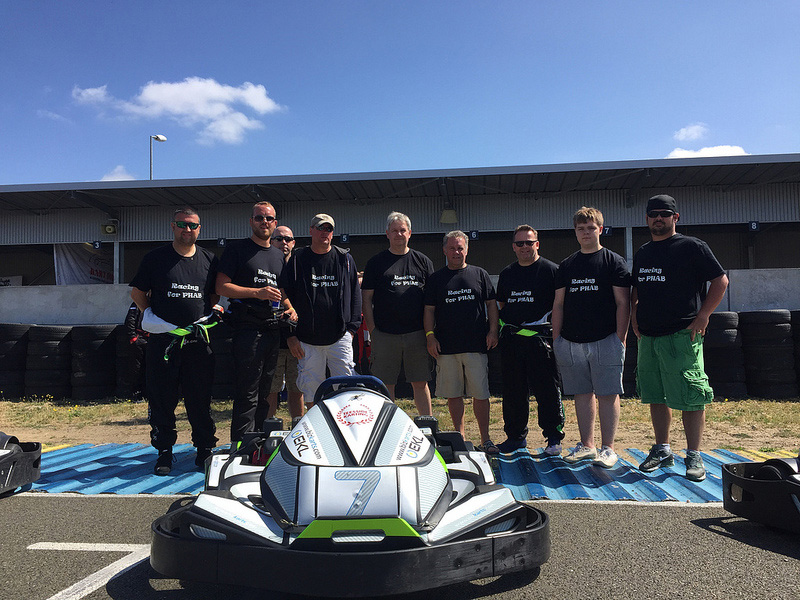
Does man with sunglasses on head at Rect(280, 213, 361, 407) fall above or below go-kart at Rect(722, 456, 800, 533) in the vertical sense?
above

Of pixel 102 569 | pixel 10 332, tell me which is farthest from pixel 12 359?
pixel 102 569

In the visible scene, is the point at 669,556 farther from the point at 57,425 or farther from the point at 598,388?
the point at 57,425

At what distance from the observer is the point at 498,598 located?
2195 mm

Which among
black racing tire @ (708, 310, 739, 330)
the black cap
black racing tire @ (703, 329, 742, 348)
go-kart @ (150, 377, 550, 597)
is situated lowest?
go-kart @ (150, 377, 550, 597)

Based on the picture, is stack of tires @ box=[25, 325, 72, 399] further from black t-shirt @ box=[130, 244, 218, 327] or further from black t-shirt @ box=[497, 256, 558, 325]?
black t-shirt @ box=[497, 256, 558, 325]

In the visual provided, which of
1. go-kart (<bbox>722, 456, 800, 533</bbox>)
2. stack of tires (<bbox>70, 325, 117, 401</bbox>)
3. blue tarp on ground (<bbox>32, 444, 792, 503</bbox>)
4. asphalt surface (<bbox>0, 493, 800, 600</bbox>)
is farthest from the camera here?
stack of tires (<bbox>70, 325, 117, 401</bbox>)

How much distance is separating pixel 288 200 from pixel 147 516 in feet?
46.2

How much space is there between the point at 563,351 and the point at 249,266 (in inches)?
102

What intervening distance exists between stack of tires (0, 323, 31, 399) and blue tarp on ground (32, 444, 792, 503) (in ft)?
16.3

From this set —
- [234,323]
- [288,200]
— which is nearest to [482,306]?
[234,323]

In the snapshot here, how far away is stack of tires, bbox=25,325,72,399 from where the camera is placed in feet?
30.5

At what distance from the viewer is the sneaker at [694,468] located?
13.1 feet

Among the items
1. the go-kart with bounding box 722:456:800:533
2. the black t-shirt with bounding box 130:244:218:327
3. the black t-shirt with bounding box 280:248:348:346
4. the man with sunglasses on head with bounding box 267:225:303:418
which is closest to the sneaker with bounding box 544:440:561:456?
the go-kart with bounding box 722:456:800:533

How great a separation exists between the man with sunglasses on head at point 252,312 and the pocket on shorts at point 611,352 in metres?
2.41
